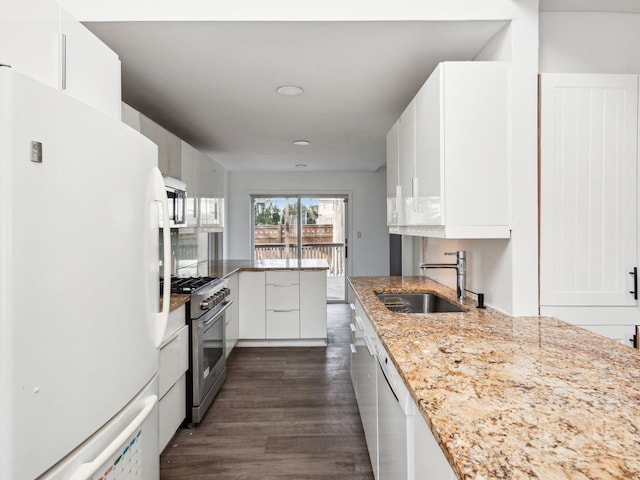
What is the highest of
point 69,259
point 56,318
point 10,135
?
point 10,135

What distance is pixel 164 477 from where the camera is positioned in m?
1.95

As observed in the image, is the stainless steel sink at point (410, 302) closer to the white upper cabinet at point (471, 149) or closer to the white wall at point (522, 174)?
the white wall at point (522, 174)

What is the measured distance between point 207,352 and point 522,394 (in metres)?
2.18

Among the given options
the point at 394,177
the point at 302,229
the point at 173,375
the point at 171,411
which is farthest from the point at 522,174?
the point at 302,229

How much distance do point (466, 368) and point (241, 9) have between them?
1.73 meters

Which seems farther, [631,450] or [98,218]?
[98,218]

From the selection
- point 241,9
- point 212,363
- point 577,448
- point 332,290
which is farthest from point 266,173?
point 577,448

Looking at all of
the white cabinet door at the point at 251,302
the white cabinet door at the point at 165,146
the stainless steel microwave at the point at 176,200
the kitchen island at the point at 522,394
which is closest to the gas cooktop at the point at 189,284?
the stainless steel microwave at the point at 176,200

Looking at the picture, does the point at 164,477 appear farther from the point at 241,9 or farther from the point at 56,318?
the point at 241,9

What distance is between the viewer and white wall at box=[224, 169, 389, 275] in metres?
6.54

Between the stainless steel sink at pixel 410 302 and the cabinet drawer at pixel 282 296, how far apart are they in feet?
5.67

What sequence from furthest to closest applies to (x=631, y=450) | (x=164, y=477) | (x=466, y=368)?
(x=164, y=477), (x=466, y=368), (x=631, y=450)

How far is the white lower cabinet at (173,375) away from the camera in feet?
6.76

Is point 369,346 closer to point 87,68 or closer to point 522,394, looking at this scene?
point 522,394
